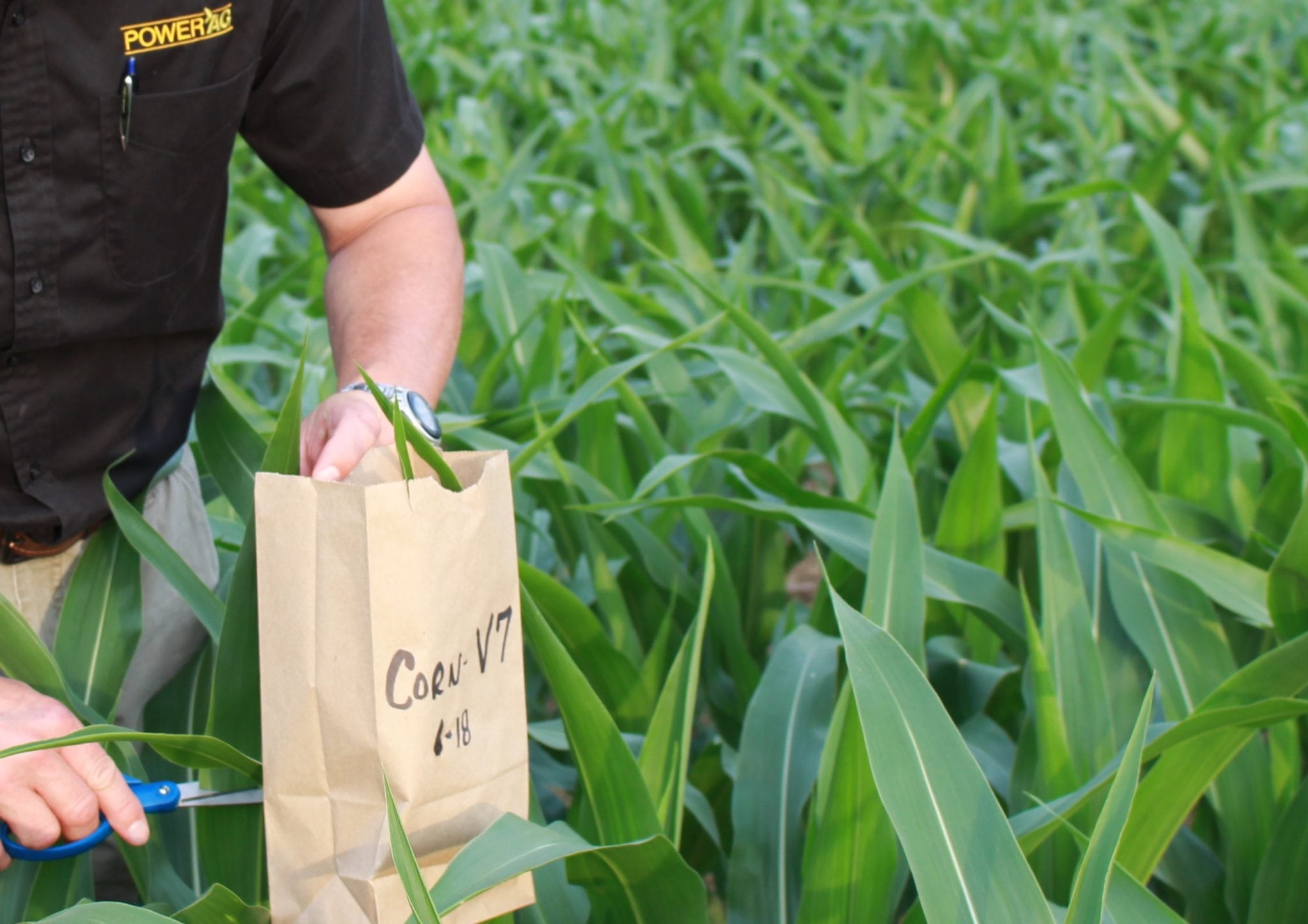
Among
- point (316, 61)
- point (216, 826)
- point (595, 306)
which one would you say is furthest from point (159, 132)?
point (595, 306)

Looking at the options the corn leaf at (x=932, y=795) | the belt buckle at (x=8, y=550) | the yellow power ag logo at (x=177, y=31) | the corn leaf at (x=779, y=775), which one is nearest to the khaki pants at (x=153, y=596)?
the belt buckle at (x=8, y=550)

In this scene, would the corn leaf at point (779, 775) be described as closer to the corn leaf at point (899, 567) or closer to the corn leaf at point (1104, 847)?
the corn leaf at point (899, 567)

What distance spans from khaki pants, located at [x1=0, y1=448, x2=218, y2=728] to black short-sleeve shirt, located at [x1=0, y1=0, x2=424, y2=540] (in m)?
0.06

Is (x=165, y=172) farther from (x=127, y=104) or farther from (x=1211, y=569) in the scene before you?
(x=1211, y=569)

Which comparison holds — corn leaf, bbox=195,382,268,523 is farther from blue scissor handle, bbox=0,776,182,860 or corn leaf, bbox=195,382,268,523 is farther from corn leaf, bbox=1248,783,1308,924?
corn leaf, bbox=1248,783,1308,924

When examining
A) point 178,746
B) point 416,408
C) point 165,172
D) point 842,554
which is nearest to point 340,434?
point 416,408

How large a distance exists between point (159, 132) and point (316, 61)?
0.49ft

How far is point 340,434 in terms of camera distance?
844 mm

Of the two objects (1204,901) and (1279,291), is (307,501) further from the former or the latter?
(1279,291)

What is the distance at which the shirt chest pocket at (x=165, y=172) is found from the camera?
3.20 feet

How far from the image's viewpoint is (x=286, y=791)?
2.34ft

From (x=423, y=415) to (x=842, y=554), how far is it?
0.48m

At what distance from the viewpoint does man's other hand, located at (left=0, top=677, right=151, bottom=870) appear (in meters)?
0.77

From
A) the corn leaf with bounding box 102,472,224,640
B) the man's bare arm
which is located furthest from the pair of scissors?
the man's bare arm
